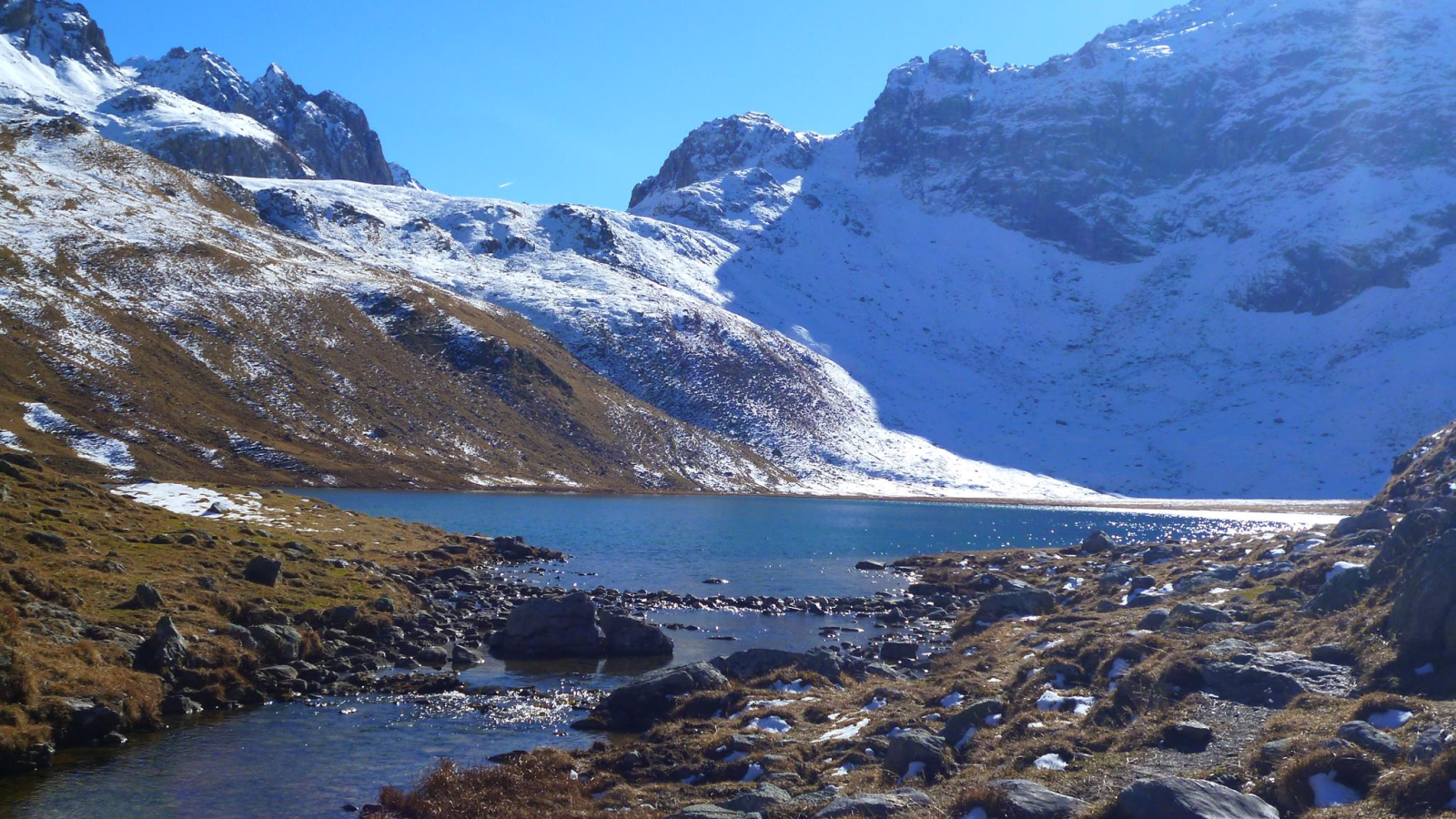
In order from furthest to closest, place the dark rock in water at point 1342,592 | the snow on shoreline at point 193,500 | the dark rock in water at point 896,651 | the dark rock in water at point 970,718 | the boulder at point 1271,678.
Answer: the snow on shoreline at point 193,500, the dark rock in water at point 896,651, the dark rock in water at point 1342,592, the dark rock in water at point 970,718, the boulder at point 1271,678

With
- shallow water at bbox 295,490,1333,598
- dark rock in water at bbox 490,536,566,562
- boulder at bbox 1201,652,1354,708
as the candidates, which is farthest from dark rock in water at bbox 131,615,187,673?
dark rock in water at bbox 490,536,566,562

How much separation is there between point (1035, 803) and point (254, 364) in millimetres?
138732

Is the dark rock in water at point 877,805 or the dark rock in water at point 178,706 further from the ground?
the dark rock in water at point 877,805

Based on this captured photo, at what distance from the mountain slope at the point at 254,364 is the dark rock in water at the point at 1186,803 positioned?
343ft

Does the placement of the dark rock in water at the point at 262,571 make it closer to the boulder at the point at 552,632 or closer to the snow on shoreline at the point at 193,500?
the boulder at the point at 552,632

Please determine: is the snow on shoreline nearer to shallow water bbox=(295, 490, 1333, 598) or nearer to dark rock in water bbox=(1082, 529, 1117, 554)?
shallow water bbox=(295, 490, 1333, 598)

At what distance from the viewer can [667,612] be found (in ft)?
154

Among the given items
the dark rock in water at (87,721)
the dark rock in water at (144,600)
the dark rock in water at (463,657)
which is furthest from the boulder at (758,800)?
the dark rock in water at (144,600)

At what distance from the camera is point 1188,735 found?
16594 mm

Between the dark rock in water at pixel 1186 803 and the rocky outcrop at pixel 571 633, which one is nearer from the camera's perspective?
the dark rock in water at pixel 1186 803

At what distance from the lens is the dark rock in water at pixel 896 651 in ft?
118

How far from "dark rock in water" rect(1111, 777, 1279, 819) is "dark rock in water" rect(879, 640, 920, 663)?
23.2 metres

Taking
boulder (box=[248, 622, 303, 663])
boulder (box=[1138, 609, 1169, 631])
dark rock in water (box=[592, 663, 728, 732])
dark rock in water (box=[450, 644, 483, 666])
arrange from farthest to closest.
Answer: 1. dark rock in water (box=[450, 644, 483, 666])
2. boulder (box=[248, 622, 303, 663])
3. boulder (box=[1138, 609, 1169, 631])
4. dark rock in water (box=[592, 663, 728, 732])

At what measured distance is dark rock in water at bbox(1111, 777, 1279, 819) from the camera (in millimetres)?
12094
